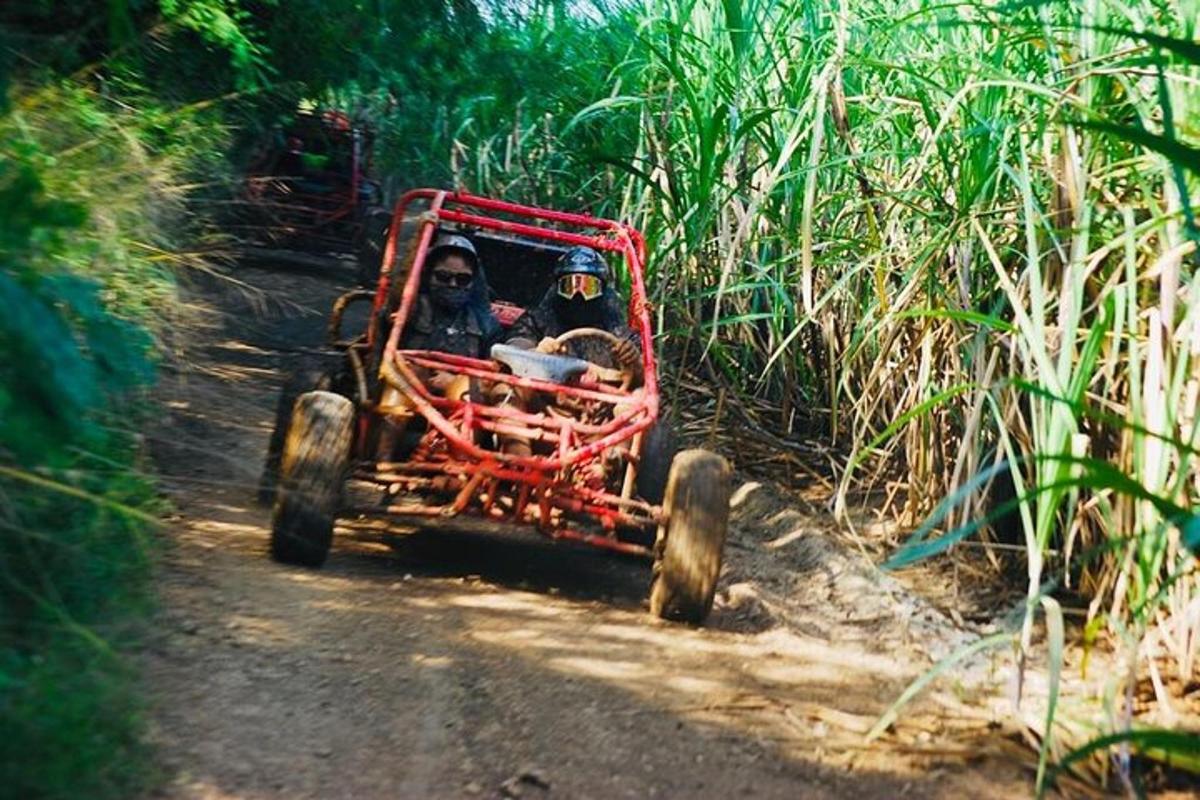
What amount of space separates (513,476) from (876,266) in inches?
62.6

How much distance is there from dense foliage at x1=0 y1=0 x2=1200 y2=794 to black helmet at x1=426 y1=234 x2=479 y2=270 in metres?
0.93

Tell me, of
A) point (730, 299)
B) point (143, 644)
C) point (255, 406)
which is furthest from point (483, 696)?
point (255, 406)

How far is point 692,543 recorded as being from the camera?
5.20 metres

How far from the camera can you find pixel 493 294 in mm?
7836

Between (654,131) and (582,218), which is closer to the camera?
(582,218)

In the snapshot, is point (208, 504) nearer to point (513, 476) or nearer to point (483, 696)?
point (513, 476)

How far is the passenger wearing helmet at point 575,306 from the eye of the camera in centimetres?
673

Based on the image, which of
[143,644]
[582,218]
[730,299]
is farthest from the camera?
[730,299]

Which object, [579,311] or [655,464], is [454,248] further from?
[655,464]

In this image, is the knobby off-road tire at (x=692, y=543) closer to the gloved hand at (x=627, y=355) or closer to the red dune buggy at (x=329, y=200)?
the gloved hand at (x=627, y=355)

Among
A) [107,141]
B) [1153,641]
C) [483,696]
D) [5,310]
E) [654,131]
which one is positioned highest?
[654,131]

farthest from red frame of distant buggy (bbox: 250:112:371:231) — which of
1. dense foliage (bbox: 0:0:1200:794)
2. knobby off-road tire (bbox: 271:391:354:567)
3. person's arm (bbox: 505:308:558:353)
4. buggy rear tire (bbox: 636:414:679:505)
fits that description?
knobby off-road tire (bbox: 271:391:354:567)

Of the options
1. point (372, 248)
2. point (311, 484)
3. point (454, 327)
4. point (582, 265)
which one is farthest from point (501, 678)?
point (372, 248)

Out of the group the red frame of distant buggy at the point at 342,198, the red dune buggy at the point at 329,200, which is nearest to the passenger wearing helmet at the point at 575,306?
the red dune buggy at the point at 329,200
